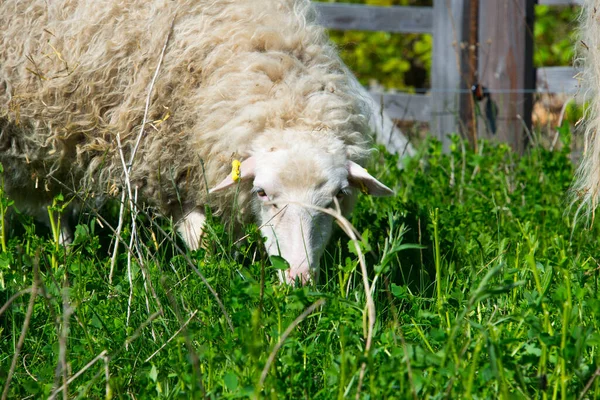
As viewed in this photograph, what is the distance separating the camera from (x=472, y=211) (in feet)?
11.2

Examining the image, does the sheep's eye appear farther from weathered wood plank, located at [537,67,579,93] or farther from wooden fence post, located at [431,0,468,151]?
weathered wood plank, located at [537,67,579,93]

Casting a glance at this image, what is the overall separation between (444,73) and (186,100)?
2.93 metres

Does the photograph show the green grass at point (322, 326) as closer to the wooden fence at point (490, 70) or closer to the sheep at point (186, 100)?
the sheep at point (186, 100)

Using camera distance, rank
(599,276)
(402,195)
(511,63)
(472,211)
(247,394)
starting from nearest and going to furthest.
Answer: (247,394) < (599,276) < (472,211) < (402,195) < (511,63)

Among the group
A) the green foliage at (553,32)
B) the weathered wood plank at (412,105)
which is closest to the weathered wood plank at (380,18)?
the weathered wood plank at (412,105)

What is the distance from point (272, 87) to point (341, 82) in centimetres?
34

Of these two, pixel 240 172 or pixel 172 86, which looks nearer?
pixel 240 172

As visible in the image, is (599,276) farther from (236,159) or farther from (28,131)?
(28,131)

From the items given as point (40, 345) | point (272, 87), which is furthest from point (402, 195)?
point (40, 345)

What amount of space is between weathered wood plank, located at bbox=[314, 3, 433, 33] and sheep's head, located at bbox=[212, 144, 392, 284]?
10.3ft

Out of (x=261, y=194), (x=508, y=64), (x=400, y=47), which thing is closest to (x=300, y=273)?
(x=261, y=194)

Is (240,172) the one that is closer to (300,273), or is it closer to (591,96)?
Result: (300,273)

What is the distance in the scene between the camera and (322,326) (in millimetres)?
2113

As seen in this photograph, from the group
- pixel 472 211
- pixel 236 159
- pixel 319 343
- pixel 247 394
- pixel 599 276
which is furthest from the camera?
pixel 472 211
